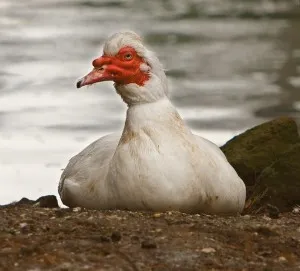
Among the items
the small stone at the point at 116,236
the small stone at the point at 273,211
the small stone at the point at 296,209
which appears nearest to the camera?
the small stone at the point at 116,236

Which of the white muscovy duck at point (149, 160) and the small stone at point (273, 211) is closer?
the white muscovy duck at point (149, 160)

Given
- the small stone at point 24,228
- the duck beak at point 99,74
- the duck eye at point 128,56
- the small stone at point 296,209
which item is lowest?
the small stone at point 296,209

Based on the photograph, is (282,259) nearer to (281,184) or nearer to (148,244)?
(148,244)

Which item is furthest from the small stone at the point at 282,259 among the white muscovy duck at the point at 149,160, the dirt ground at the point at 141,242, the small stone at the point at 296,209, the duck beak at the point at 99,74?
the small stone at the point at 296,209

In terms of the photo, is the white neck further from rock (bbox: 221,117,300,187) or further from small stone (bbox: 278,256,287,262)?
rock (bbox: 221,117,300,187)

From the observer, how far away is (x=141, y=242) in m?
6.43

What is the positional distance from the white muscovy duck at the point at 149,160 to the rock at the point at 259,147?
51.2 inches

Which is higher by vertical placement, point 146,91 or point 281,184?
point 146,91

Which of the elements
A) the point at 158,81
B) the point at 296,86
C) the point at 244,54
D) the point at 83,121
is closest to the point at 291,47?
the point at 244,54

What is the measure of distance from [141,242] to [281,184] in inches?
101

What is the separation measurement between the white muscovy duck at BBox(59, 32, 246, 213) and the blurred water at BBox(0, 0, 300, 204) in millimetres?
2384

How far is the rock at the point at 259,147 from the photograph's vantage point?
9.02 metres

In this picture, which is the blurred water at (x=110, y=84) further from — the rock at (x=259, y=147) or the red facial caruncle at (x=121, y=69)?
the red facial caruncle at (x=121, y=69)

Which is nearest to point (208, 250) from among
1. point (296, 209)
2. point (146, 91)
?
point (146, 91)
